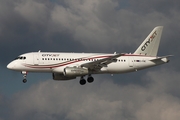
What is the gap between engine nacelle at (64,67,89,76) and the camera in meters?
102

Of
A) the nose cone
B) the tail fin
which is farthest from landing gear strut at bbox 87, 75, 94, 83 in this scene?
the nose cone

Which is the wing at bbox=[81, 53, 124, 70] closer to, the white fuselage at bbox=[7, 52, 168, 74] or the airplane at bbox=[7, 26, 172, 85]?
the airplane at bbox=[7, 26, 172, 85]

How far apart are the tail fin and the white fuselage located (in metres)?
2.31

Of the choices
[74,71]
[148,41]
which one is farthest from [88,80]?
[148,41]

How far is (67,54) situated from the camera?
105188mm

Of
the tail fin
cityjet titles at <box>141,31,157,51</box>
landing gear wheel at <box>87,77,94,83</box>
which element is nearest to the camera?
landing gear wheel at <box>87,77,94,83</box>

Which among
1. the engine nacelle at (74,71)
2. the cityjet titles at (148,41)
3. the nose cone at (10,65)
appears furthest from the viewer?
the cityjet titles at (148,41)

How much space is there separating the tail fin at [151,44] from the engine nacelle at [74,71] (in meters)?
12.7

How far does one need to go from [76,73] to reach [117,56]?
758 cm

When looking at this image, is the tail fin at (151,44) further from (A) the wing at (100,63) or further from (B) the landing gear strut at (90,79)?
(B) the landing gear strut at (90,79)

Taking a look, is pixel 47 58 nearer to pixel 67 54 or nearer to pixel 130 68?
pixel 67 54

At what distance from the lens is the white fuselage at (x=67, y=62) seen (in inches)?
4038

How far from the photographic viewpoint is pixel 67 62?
104438 mm

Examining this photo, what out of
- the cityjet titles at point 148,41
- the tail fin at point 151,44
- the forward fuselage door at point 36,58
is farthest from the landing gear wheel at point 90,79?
the cityjet titles at point 148,41
